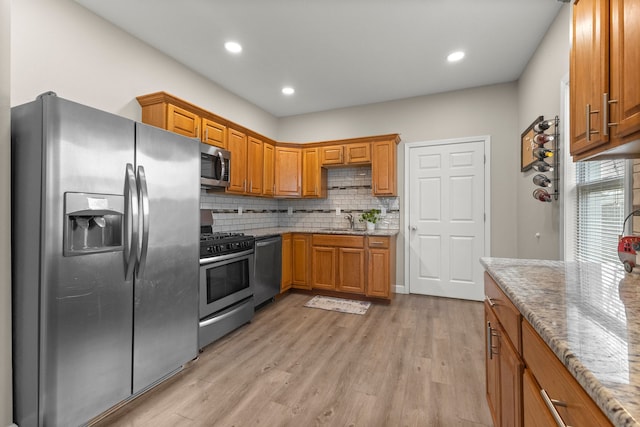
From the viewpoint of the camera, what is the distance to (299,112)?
190 inches

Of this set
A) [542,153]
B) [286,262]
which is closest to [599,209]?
[542,153]

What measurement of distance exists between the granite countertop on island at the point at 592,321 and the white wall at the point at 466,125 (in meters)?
2.39

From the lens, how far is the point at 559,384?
2.23 feet

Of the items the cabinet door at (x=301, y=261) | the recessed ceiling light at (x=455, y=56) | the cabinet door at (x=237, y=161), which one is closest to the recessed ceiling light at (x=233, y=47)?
the cabinet door at (x=237, y=161)

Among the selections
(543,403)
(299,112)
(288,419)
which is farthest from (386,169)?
(543,403)

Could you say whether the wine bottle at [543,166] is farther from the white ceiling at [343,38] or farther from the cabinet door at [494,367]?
the cabinet door at [494,367]

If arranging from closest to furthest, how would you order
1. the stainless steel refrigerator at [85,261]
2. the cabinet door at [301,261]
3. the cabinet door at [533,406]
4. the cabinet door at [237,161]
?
the cabinet door at [533,406] → the stainless steel refrigerator at [85,261] → the cabinet door at [237,161] → the cabinet door at [301,261]

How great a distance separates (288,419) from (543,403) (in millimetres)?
1370

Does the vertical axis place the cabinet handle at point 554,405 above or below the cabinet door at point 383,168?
below

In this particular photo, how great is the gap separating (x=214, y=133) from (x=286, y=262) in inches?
75.0

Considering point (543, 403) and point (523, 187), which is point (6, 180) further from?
point (523, 187)

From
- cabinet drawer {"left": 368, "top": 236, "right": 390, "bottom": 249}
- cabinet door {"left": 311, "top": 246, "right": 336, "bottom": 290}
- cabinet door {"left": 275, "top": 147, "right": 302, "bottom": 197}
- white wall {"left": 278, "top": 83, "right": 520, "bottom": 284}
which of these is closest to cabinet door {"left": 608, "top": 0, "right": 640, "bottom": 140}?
cabinet drawer {"left": 368, "top": 236, "right": 390, "bottom": 249}

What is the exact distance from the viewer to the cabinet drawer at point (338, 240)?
12.5 feet

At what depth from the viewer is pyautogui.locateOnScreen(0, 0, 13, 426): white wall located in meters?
1.50
